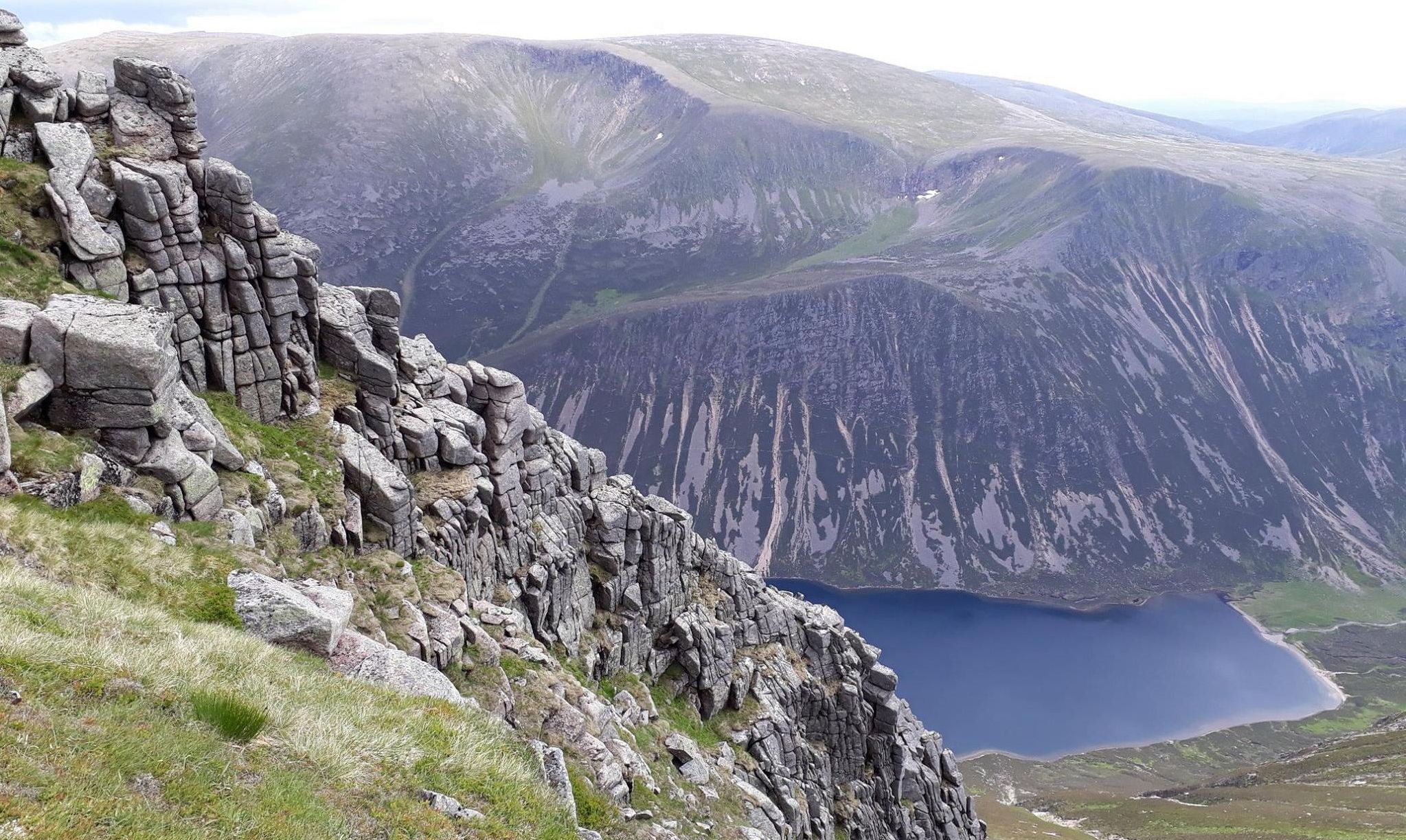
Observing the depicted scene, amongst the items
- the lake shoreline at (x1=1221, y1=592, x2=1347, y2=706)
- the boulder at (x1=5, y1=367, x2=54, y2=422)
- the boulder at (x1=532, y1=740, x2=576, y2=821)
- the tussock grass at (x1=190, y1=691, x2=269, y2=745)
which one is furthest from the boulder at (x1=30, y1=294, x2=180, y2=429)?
the lake shoreline at (x1=1221, y1=592, x2=1347, y2=706)

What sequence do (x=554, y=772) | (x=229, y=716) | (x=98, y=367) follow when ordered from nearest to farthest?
1. (x=229, y=716)
2. (x=554, y=772)
3. (x=98, y=367)

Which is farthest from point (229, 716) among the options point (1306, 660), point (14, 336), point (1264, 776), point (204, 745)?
point (1306, 660)

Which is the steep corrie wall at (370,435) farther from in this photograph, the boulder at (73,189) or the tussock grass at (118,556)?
the tussock grass at (118,556)

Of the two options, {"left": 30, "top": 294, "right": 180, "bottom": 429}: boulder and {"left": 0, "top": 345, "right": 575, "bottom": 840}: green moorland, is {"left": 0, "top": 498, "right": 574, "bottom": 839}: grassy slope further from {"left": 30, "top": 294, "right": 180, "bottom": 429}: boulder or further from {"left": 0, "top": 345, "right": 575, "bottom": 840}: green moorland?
{"left": 30, "top": 294, "right": 180, "bottom": 429}: boulder

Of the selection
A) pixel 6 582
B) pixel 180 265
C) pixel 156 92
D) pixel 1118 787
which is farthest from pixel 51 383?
pixel 1118 787

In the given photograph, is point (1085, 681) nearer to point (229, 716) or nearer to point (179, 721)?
point (229, 716)

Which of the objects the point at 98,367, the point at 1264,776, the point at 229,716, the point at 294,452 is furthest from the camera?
the point at 1264,776
